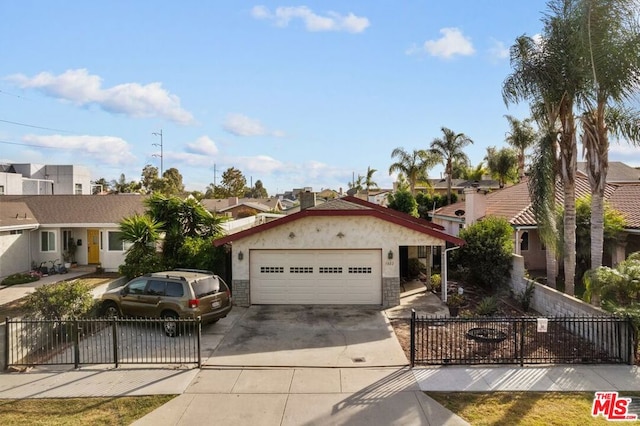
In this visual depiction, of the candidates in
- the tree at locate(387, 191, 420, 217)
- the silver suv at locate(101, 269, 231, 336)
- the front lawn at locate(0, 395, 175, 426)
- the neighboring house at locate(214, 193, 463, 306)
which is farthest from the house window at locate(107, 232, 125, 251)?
the tree at locate(387, 191, 420, 217)

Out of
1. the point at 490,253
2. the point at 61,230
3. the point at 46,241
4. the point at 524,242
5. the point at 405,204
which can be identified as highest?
the point at 405,204

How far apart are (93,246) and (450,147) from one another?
34.1 metres

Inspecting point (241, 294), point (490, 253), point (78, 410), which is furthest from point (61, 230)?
point (490, 253)

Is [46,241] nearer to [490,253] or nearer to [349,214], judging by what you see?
[349,214]

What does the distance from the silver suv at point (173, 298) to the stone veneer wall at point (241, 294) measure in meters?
2.70

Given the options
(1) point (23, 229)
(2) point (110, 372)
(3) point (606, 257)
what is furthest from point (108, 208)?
(3) point (606, 257)

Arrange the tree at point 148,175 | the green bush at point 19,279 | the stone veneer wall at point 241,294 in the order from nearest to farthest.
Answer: the stone veneer wall at point 241,294, the green bush at point 19,279, the tree at point 148,175

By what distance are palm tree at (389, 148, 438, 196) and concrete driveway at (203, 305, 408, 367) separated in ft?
113

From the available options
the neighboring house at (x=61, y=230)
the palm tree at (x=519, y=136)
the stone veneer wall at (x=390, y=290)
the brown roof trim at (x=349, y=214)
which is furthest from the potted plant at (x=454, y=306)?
the palm tree at (x=519, y=136)

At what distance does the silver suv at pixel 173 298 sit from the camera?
39.1 ft

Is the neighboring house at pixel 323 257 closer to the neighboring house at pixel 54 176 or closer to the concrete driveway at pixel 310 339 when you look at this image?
the concrete driveway at pixel 310 339

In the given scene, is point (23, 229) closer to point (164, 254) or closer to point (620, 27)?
point (164, 254)

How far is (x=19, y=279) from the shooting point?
19844mm

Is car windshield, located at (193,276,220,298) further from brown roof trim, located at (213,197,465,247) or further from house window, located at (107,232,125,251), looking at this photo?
house window, located at (107,232,125,251)
